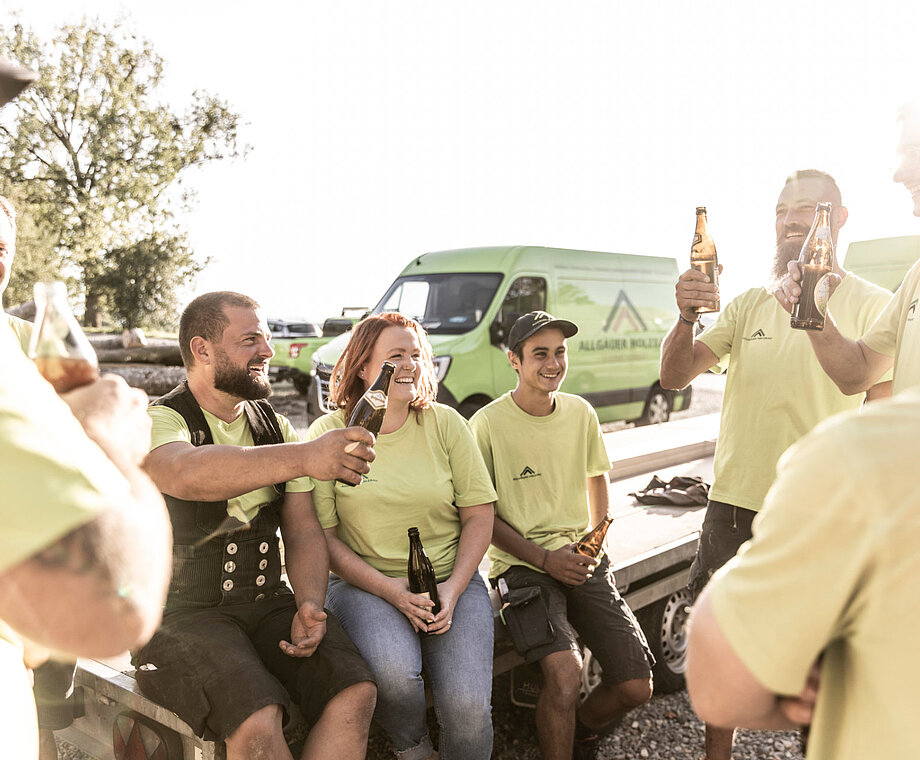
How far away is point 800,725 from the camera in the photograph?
3.50 feet

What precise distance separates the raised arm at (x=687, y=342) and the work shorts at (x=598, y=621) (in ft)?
3.21

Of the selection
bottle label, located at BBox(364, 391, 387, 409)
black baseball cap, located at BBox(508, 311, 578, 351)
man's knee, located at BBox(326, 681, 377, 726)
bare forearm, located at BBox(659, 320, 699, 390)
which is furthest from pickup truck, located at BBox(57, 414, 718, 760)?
black baseball cap, located at BBox(508, 311, 578, 351)

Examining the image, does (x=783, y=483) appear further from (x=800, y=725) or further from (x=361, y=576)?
(x=361, y=576)

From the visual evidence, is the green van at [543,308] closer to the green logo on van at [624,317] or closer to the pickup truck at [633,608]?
the green logo on van at [624,317]

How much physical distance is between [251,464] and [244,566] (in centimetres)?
51

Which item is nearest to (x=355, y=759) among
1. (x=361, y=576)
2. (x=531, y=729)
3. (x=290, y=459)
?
(x=361, y=576)

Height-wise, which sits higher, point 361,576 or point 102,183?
point 102,183

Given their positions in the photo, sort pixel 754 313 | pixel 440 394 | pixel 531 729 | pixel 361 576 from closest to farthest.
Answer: pixel 361 576 → pixel 754 313 → pixel 531 729 → pixel 440 394

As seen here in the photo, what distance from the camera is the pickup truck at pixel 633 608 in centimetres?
248

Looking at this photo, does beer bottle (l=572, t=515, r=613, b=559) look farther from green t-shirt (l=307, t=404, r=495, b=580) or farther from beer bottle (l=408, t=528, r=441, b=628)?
beer bottle (l=408, t=528, r=441, b=628)

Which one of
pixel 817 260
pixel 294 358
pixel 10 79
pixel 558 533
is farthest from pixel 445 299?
pixel 10 79

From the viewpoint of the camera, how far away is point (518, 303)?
9.91 meters

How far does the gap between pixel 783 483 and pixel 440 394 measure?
27.0ft

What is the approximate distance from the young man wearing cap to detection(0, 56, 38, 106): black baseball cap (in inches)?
105
